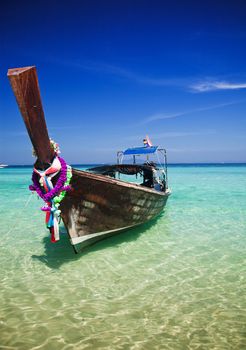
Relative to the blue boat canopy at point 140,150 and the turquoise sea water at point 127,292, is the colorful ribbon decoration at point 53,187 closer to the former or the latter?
the turquoise sea water at point 127,292

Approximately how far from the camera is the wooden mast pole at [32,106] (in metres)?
3.37

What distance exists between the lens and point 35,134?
4164 mm

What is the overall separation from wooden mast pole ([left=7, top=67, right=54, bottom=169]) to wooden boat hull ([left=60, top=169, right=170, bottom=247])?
115cm

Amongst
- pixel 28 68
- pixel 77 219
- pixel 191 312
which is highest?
pixel 28 68

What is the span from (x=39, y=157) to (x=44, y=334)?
9.29ft

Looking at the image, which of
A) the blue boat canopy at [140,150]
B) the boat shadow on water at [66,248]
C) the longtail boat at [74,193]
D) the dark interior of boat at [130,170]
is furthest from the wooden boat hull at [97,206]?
the blue boat canopy at [140,150]

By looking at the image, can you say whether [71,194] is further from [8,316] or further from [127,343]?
[127,343]

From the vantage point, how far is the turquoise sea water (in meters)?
3.44

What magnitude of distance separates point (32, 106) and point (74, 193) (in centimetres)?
251

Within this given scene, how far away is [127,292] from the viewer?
4645 millimetres

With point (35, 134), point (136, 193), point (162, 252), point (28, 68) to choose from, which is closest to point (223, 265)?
point (162, 252)

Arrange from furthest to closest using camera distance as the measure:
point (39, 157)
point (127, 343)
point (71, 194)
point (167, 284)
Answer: point (71, 194) < point (167, 284) < point (39, 157) < point (127, 343)

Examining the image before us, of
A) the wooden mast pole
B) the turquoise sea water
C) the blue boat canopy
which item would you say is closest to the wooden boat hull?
the turquoise sea water

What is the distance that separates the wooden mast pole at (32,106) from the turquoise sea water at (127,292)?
257 cm
